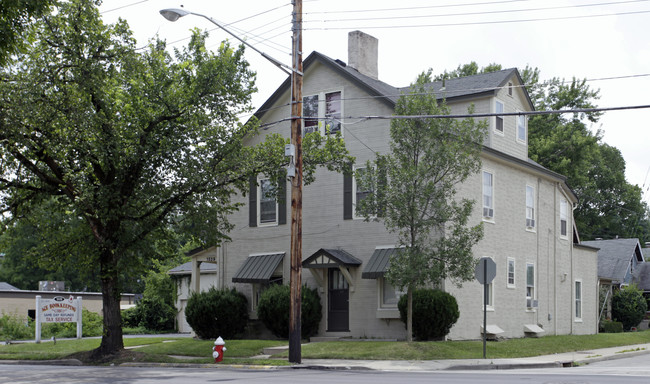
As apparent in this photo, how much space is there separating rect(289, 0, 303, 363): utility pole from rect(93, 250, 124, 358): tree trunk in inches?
243

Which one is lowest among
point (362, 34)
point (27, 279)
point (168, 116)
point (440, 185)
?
point (27, 279)

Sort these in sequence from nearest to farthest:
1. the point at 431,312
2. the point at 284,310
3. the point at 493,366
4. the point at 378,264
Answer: the point at 493,366, the point at 431,312, the point at 378,264, the point at 284,310

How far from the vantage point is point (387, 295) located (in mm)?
26266

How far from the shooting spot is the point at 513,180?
30172mm

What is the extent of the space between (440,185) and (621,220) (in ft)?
163

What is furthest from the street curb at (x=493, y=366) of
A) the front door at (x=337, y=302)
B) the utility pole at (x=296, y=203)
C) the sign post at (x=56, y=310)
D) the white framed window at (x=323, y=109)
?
the sign post at (x=56, y=310)

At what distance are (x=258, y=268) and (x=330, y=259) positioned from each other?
152 inches

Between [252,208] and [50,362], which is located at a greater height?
[252,208]

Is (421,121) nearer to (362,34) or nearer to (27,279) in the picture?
(362,34)

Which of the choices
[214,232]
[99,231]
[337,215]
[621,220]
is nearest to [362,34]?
[337,215]

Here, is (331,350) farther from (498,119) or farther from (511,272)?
(498,119)

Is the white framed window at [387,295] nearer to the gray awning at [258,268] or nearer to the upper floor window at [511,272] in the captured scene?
the gray awning at [258,268]

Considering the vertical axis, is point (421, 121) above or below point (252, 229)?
above

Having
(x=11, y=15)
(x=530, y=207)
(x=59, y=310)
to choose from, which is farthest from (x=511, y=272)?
(x=11, y=15)
